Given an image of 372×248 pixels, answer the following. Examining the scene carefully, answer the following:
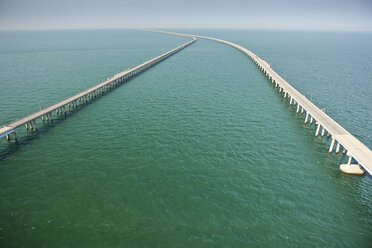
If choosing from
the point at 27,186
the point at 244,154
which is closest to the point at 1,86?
the point at 27,186

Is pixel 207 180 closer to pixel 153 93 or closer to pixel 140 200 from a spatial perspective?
pixel 140 200

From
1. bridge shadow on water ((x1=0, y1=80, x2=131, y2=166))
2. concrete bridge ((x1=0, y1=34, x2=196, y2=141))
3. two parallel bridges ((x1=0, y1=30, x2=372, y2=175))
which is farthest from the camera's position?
concrete bridge ((x1=0, y1=34, x2=196, y2=141))

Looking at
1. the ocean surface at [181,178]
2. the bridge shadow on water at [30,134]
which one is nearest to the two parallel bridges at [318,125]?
the bridge shadow on water at [30,134]

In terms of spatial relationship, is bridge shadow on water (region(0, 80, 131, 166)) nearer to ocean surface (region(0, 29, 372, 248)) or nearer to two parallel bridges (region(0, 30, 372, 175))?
ocean surface (region(0, 29, 372, 248))

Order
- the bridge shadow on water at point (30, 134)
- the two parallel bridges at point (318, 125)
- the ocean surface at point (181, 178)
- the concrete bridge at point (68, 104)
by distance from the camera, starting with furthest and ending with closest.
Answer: the concrete bridge at point (68, 104) → the bridge shadow on water at point (30, 134) → the two parallel bridges at point (318, 125) → the ocean surface at point (181, 178)

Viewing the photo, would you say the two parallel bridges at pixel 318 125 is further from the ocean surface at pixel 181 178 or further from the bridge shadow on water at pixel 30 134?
the ocean surface at pixel 181 178

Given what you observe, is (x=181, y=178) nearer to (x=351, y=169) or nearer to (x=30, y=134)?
(x=351, y=169)

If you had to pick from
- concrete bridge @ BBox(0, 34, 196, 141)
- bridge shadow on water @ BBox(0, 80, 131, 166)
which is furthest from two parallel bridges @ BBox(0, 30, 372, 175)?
bridge shadow on water @ BBox(0, 80, 131, 166)

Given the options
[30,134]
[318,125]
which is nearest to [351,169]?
[318,125]

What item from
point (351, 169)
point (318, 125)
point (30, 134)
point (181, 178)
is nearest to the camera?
point (181, 178)

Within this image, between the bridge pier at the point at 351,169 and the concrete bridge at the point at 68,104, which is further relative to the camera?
the concrete bridge at the point at 68,104

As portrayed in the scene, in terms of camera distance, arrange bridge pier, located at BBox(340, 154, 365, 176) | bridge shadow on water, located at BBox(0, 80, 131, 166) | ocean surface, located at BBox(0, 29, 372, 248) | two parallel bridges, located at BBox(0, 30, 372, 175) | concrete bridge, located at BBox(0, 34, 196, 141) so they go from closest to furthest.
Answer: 1. ocean surface, located at BBox(0, 29, 372, 248)
2. bridge pier, located at BBox(340, 154, 365, 176)
3. two parallel bridges, located at BBox(0, 30, 372, 175)
4. bridge shadow on water, located at BBox(0, 80, 131, 166)
5. concrete bridge, located at BBox(0, 34, 196, 141)

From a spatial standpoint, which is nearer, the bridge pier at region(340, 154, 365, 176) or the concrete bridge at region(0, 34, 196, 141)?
the bridge pier at region(340, 154, 365, 176)
